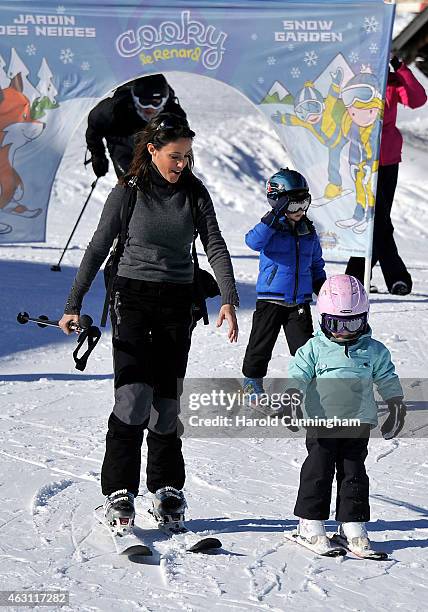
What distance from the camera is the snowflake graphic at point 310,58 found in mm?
8977

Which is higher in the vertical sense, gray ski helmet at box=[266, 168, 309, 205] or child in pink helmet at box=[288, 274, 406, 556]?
gray ski helmet at box=[266, 168, 309, 205]

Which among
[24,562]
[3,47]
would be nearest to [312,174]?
[3,47]

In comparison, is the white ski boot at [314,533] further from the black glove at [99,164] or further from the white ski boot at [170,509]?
the black glove at [99,164]

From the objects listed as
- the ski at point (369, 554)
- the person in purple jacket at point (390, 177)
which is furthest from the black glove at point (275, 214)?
the person in purple jacket at point (390, 177)

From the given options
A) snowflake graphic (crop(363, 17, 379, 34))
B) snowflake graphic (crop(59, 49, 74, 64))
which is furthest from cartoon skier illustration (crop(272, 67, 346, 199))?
snowflake graphic (crop(59, 49, 74, 64))

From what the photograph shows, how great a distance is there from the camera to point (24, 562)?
438 centimetres

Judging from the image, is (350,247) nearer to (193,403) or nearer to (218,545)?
(193,403)

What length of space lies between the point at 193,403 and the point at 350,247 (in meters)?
2.39

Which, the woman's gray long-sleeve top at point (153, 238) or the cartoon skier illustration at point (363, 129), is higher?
the cartoon skier illustration at point (363, 129)

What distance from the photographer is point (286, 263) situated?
650 cm

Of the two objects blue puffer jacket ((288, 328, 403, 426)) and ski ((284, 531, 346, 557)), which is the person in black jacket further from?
ski ((284, 531, 346, 557))

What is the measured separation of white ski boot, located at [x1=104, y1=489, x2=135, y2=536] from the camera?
4.60 m

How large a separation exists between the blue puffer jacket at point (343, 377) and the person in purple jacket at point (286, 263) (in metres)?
1.82

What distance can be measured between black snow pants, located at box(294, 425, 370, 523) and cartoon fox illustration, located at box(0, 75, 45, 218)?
5.24 metres
